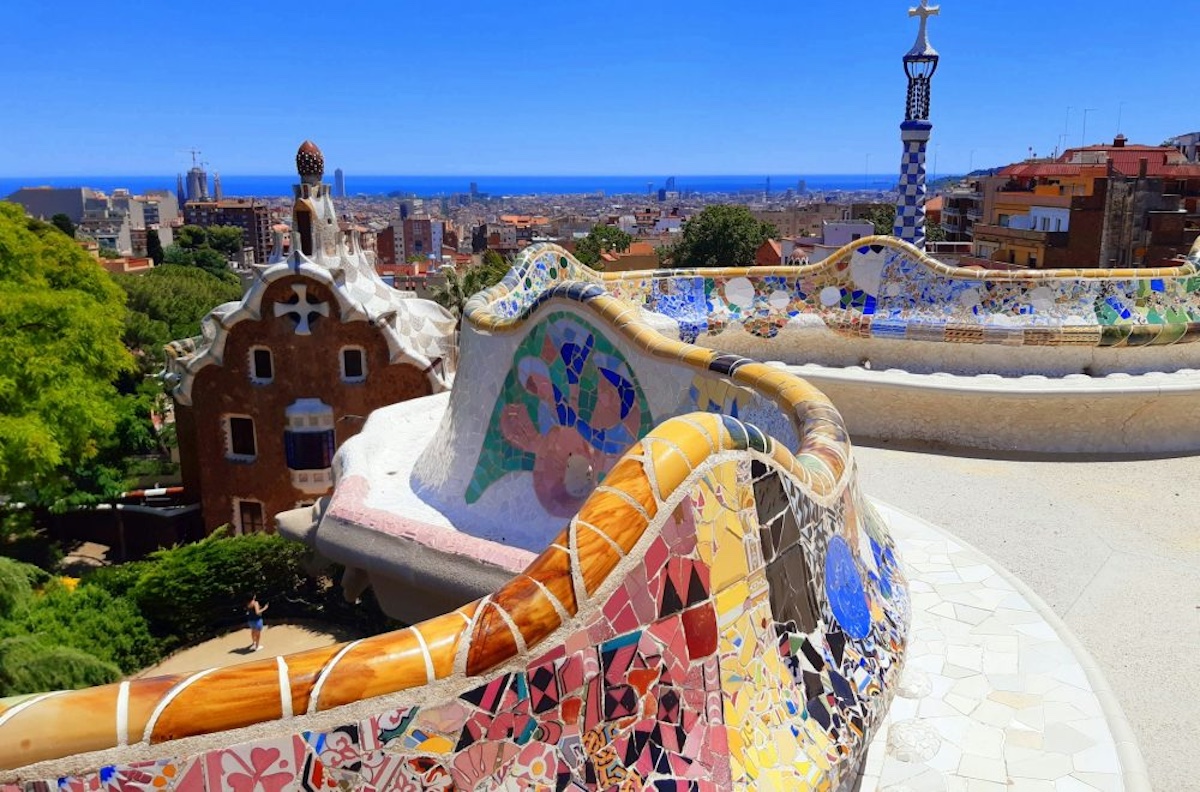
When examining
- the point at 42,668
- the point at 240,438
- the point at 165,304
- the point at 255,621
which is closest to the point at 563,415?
the point at 42,668

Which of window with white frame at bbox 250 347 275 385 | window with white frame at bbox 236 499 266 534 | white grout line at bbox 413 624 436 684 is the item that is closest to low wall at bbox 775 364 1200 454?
white grout line at bbox 413 624 436 684

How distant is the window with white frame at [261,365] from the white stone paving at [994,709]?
1091cm

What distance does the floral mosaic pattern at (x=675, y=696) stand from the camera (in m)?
1.98

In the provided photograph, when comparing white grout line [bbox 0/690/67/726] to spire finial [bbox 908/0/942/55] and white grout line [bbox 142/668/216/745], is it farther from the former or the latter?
spire finial [bbox 908/0/942/55]

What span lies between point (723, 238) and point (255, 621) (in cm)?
3319

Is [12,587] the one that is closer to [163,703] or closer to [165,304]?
[163,703]

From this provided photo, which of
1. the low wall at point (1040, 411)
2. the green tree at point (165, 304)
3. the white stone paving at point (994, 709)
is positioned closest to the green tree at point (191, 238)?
the green tree at point (165, 304)

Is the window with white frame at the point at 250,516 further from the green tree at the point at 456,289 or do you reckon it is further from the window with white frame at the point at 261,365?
the green tree at the point at 456,289

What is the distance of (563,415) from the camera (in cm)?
572

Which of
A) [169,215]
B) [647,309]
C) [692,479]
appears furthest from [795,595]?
[169,215]

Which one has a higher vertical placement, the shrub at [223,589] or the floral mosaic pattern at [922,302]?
the floral mosaic pattern at [922,302]

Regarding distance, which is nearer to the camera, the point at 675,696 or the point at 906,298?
the point at 675,696

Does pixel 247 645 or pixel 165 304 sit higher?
pixel 165 304

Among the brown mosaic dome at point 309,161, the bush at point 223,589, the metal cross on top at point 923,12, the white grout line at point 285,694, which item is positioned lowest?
the bush at point 223,589
